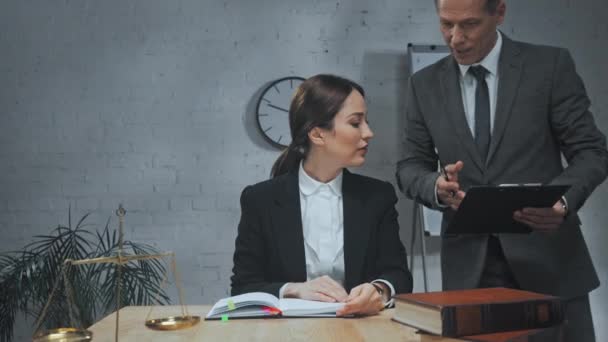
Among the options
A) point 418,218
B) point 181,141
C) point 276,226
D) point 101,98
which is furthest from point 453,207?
point 101,98

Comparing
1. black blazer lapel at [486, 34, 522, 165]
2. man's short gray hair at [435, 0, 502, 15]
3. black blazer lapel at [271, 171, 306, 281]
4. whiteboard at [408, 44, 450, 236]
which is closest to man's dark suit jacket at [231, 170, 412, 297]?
black blazer lapel at [271, 171, 306, 281]

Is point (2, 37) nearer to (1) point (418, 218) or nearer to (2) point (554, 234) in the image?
(1) point (418, 218)

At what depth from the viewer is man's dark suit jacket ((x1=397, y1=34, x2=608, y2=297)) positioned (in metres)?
1.71

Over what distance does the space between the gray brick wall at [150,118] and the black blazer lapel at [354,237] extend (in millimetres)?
2164

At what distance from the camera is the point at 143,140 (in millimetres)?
4207

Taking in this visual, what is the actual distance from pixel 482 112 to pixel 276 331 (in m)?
0.84

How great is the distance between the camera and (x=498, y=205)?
1545mm

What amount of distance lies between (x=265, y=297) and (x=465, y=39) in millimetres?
873

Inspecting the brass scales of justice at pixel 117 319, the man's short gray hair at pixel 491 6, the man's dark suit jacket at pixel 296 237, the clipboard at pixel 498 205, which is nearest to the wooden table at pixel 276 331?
the brass scales of justice at pixel 117 319

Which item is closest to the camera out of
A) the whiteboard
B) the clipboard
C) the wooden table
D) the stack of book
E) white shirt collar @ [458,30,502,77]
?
the stack of book

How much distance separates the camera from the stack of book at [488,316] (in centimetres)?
110

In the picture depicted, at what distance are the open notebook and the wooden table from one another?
22 mm

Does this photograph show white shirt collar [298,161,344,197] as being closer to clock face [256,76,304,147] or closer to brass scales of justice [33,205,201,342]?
brass scales of justice [33,205,201,342]

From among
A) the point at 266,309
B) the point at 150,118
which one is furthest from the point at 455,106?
the point at 150,118
